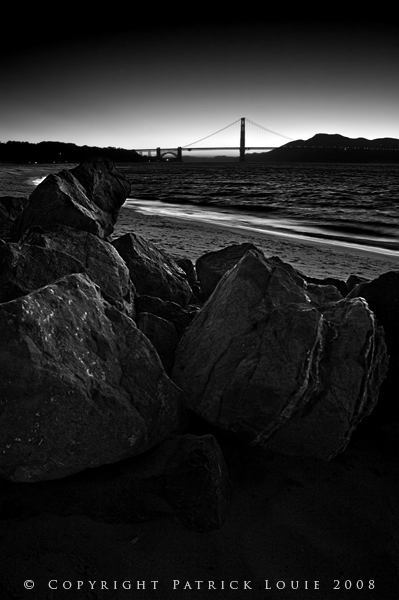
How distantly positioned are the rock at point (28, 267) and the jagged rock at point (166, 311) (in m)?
0.64

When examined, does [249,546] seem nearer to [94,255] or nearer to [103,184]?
[94,255]

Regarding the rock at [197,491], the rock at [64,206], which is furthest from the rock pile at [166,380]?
the rock at [64,206]

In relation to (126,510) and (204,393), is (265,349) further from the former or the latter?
(126,510)

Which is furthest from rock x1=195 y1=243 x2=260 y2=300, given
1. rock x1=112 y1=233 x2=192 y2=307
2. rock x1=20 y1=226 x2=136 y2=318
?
rock x1=20 y1=226 x2=136 y2=318

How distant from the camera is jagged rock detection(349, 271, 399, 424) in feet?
9.19

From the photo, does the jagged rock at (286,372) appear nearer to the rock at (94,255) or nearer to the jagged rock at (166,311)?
the jagged rock at (166,311)

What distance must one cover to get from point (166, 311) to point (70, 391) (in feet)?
5.29

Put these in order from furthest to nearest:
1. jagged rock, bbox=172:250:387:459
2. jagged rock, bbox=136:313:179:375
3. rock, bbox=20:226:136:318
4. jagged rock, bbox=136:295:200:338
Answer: jagged rock, bbox=136:295:200:338 < rock, bbox=20:226:136:318 < jagged rock, bbox=136:313:179:375 < jagged rock, bbox=172:250:387:459

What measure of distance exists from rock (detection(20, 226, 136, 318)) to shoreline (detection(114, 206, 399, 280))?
4.59 metres

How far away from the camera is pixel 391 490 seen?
242 centimetres

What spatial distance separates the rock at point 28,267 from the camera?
277 centimetres

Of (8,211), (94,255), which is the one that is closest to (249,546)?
(94,255)

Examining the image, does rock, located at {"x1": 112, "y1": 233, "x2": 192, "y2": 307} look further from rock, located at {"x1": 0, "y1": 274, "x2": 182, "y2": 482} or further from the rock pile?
rock, located at {"x1": 0, "y1": 274, "x2": 182, "y2": 482}

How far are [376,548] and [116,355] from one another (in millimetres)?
1766
